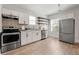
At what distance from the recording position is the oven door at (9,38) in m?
3.33

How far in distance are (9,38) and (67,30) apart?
357 centimetres

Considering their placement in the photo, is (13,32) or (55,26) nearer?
(13,32)

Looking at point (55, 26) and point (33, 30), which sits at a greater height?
point (55, 26)

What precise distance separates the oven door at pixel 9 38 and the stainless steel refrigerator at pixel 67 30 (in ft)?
10.1

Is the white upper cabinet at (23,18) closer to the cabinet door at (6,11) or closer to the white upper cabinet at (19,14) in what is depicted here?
the white upper cabinet at (19,14)

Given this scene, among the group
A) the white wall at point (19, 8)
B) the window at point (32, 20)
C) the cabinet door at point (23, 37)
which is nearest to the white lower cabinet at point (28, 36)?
the cabinet door at point (23, 37)

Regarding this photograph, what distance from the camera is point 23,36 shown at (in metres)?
4.42

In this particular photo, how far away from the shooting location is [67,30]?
17.5 ft

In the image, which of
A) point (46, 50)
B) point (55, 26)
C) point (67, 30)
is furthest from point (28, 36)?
point (55, 26)

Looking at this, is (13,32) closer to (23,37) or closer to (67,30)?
(23,37)

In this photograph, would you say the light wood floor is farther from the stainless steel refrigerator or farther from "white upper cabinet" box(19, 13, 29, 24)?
"white upper cabinet" box(19, 13, 29, 24)

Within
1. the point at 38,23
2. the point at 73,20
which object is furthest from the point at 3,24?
the point at 73,20

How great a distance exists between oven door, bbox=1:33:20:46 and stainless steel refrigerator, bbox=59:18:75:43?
3.09 meters
